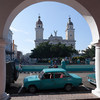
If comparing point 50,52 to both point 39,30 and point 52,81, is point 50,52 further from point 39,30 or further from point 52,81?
point 52,81

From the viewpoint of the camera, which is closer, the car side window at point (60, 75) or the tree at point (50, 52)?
the car side window at point (60, 75)

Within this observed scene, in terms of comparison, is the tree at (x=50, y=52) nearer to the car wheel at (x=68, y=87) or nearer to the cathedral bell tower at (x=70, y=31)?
the cathedral bell tower at (x=70, y=31)

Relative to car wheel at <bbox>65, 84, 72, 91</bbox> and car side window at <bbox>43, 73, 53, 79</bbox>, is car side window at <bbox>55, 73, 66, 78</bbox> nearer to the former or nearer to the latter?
car side window at <bbox>43, 73, 53, 79</bbox>

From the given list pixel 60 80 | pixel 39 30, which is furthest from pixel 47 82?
pixel 39 30

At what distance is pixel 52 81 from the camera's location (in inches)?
285

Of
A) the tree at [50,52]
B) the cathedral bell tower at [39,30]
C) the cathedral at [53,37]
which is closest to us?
the tree at [50,52]

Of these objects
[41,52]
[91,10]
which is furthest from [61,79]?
[41,52]

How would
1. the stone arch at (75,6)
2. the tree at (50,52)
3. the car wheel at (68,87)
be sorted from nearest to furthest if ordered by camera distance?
the stone arch at (75,6)
the car wheel at (68,87)
the tree at (50,52)

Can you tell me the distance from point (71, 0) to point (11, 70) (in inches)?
231

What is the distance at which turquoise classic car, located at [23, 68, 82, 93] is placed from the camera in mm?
7149

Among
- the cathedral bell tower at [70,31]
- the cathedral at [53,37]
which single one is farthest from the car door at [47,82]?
the cathedral bell tower at [70,31]

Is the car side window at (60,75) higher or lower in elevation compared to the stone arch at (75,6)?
lower

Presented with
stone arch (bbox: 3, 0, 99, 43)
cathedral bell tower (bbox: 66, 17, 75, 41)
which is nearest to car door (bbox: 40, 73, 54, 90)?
stone arch (bbox: 3, 0, 99, 43)

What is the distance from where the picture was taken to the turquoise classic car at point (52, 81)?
23.5ft
